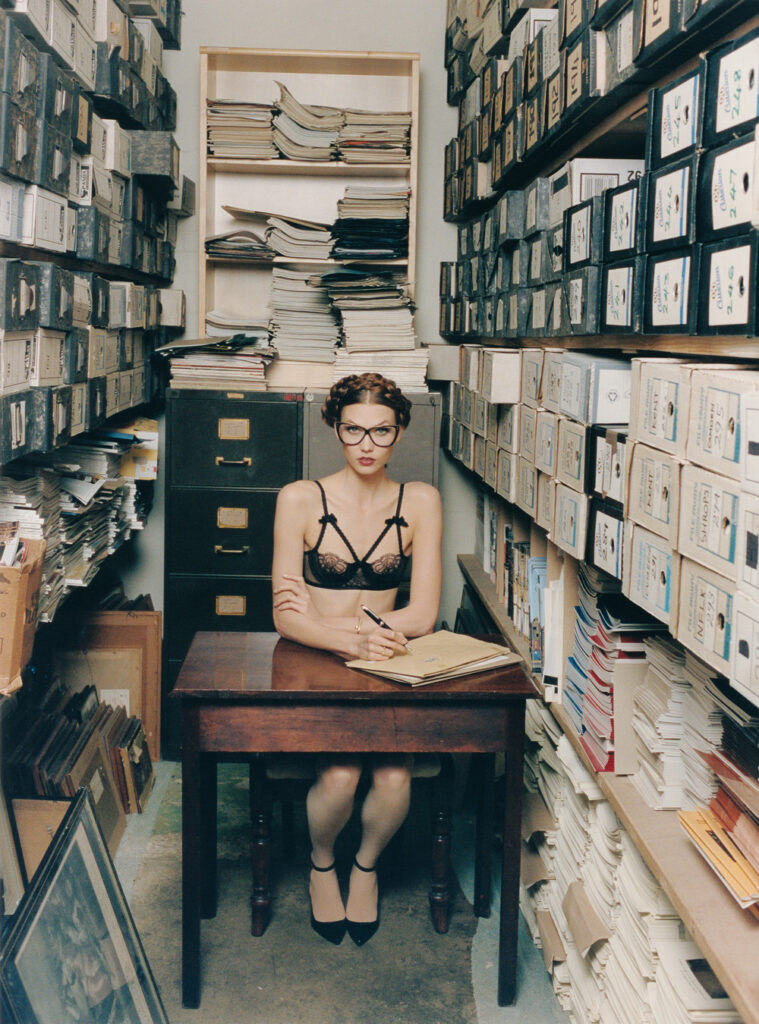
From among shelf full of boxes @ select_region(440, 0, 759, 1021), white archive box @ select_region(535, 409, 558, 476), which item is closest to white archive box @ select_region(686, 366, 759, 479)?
shelf full of boxes @ select_region(440, 0, 759, 1021)

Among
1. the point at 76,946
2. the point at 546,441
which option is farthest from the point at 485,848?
the point at 76,946

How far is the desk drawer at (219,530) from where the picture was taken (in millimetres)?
3650

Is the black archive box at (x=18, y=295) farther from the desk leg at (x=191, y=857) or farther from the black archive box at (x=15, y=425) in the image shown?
the desk leg at (x=191, y=857)

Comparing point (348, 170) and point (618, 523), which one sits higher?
point (348, 170)

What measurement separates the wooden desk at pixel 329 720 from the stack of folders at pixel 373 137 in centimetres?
230

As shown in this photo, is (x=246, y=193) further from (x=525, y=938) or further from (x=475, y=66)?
(x=525, y=938)

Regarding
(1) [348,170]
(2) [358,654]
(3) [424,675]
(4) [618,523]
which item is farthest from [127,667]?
(4) [618,523]

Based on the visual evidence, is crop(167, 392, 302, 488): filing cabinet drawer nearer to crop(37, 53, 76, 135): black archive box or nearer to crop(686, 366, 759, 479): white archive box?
crop(37, 53, 76, 135): black archive box

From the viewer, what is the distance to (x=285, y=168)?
395 centimetres

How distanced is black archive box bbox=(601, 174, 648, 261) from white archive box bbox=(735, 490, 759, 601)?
1.93 ft

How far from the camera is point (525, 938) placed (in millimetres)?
2623

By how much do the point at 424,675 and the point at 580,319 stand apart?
81cm

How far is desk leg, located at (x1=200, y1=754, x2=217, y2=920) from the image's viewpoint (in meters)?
2.59

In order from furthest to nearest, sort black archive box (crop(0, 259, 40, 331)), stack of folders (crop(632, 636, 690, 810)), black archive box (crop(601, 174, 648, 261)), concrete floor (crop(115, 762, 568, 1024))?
1. concrete floor (crop(115, 762, 568, 1024))
2. black archive box (crop(0, 259, 40, 331))
3. stack of folders (crop(632, 636, 690, 810))
4. black archive box (crop(601, 174, 648, 261))
